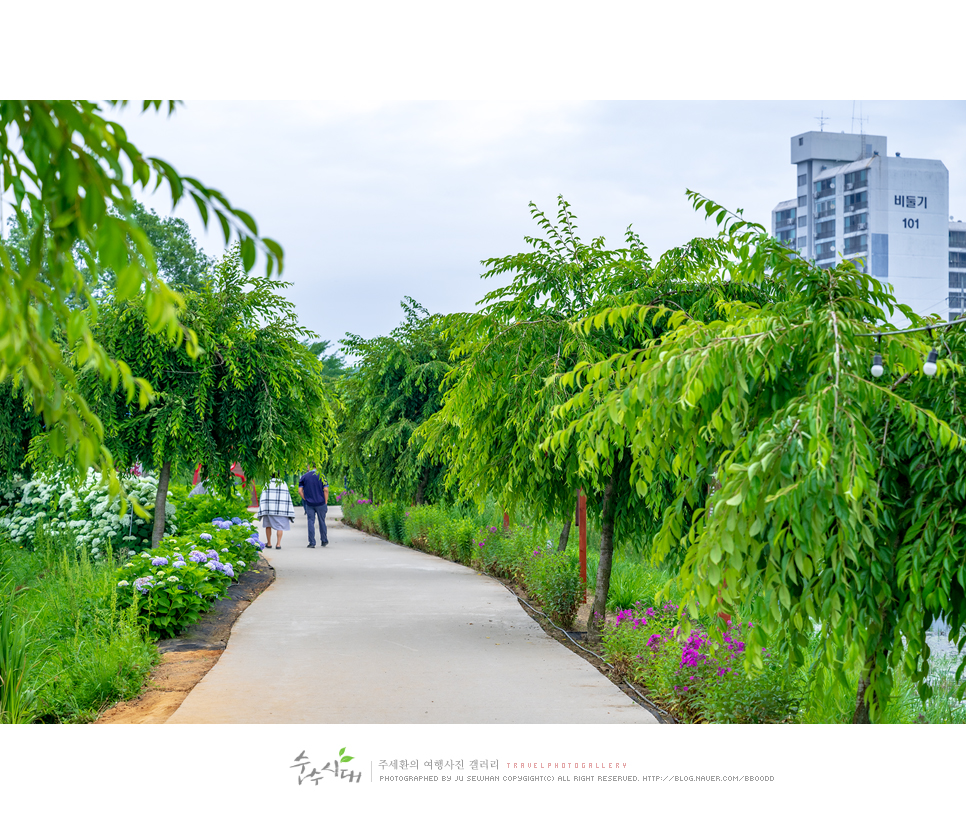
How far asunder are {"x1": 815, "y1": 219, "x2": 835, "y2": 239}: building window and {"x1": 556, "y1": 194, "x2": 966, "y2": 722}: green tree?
2534cm

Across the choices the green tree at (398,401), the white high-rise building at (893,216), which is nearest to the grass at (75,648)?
the green tree at (398,401)

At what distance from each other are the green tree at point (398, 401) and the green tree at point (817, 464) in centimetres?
1151

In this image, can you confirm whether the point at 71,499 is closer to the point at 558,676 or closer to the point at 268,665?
the point at 268,665

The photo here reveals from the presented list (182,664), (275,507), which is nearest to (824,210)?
(275,507)

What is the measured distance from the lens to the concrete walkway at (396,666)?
187 inches

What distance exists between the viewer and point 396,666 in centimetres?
588

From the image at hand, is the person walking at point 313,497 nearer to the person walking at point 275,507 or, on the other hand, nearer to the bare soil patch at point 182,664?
the person walking at point 275,507

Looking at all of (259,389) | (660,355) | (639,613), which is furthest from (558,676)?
(259,389)

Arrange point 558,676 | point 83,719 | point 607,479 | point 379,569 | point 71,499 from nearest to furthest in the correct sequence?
point 83,719
point 558,676
point 607,479
point 71,499
point 379,569

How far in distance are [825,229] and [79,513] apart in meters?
26.1

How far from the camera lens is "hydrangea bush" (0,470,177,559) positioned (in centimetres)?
938

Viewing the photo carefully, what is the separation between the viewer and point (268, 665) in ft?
19.2

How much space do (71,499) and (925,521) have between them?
31.5ft

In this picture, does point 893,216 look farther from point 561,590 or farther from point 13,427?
point 13,427
